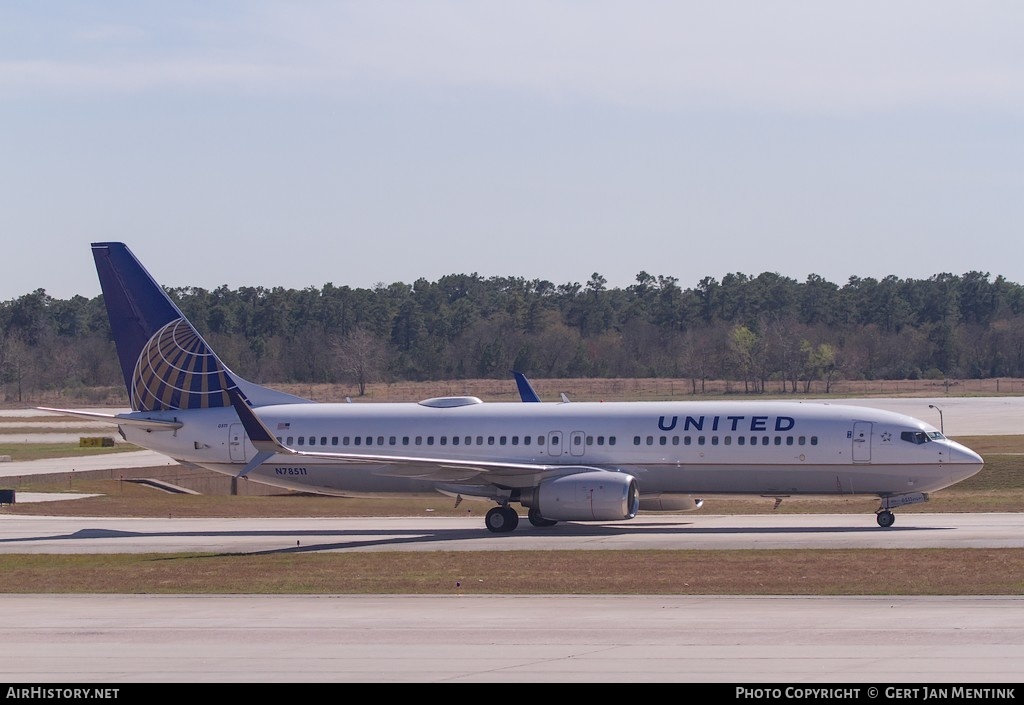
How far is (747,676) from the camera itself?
17.0 meters

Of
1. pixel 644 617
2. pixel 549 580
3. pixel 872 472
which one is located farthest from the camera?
pixel 872 472

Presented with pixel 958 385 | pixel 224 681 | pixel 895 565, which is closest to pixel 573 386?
pixel 958 385

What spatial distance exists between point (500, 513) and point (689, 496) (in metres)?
5.55

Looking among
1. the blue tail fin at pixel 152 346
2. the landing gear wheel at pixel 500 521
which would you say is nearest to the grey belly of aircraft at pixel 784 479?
the landing gear wheel at pixel 500 521

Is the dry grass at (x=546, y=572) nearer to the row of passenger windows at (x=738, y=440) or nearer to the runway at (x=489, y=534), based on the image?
the runway at (x=489, y=534)

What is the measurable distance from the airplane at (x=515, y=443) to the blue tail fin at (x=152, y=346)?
45 millimetres

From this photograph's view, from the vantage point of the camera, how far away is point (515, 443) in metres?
41.0

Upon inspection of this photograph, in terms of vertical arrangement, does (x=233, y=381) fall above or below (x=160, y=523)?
above

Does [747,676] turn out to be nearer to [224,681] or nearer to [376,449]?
[224,681]

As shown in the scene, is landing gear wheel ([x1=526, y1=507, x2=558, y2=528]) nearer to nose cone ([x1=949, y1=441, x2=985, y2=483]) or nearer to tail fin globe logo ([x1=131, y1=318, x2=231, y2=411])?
tail fin globe logo ([x1=131, y1=318, x2=231, y2=411])

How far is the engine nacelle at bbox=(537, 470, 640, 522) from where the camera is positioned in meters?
37.8

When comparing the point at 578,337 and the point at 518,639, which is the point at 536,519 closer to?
the point at 518,639

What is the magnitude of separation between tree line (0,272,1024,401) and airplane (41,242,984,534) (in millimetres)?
94170

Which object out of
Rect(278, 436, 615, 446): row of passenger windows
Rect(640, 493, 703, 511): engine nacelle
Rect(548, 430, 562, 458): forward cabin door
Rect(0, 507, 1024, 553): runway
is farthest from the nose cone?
Rect(548, 430, 562, 458): forward cabin door
